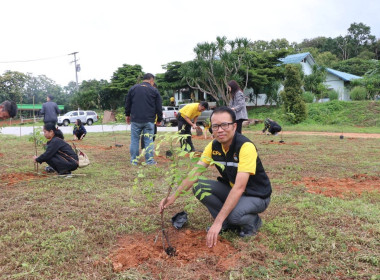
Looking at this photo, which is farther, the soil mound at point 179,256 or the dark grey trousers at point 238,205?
the dark grey trousers at point 238,205

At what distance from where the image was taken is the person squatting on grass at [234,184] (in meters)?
2.48

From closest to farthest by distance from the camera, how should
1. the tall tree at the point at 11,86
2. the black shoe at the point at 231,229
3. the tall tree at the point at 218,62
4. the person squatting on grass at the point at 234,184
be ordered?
the person squatting on grass at the point at 234,184 < the black shoe at the point at 231,229 < the tall tree at the point at 218,62 < the tall tree at the point at 11,86

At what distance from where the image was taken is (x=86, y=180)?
5035 millimetres

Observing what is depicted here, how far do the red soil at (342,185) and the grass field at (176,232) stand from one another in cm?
1

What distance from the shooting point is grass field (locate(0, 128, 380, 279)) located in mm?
2252

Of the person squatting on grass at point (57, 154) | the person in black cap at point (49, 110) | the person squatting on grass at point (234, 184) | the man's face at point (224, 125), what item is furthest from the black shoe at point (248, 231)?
the person in black cap at point (49, 110)

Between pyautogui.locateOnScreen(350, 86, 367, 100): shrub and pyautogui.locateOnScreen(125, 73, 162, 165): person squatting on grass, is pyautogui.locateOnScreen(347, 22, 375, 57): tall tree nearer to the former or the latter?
pyautogui.locateOnScreen(350, 86, 367, 100): shrub

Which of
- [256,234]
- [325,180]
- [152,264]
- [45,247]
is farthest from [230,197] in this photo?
[325,180]

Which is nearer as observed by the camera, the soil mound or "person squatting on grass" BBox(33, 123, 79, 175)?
the soil mound

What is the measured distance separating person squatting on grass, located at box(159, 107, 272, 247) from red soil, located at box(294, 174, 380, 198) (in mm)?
1735

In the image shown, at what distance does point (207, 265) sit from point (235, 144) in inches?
39.6

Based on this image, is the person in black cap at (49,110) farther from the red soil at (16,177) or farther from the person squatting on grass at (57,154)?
the person squatting on grass at (57,154)

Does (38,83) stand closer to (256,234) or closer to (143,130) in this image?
(143,130)

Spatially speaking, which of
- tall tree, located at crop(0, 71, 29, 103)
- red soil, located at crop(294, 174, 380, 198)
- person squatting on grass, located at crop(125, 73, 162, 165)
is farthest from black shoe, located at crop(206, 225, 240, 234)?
tall tree, located at crop(0, 71, 29, 103)
